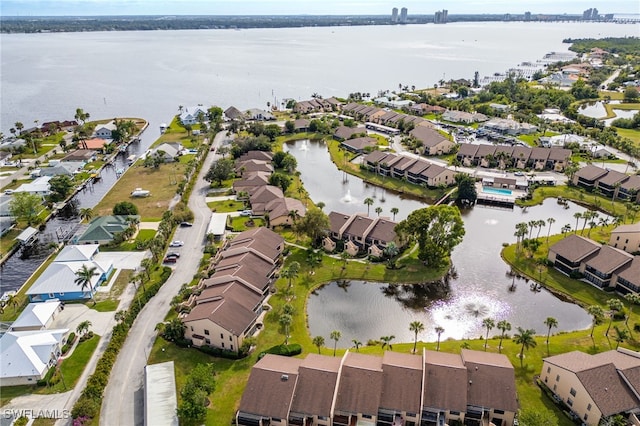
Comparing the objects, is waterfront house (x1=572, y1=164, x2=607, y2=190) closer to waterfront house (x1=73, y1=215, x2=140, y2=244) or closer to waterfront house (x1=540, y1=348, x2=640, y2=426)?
waterfront house (x1=540, y1=348, x2=640, y2=426)

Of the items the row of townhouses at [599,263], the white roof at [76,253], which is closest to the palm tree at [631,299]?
the row of townhouses at [599,263]

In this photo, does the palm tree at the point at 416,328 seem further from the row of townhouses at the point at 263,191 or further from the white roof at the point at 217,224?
the white roof at the point at 217,224

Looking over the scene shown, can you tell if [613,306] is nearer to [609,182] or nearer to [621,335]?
[621,335]

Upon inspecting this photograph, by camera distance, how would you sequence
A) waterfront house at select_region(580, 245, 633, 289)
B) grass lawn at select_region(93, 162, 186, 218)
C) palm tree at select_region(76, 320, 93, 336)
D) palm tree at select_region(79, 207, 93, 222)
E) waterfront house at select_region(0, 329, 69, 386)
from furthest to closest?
grass lawn at select_region(93, 162, 186, 218), palm tree at select_region(79, 207, 93, 222), waterfront house at select_region(580, 245, 633, 289), palm tree at select_region(76, 320, 93, 336), waterfront house at select_region(0, 329, 69, 386)

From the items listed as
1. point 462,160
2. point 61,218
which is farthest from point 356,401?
point 462,160

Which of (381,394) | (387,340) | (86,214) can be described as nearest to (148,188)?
(86,214)

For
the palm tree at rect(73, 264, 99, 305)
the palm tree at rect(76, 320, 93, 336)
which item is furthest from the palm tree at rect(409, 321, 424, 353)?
the palm tree at rect(73, 264, 99, 305)
